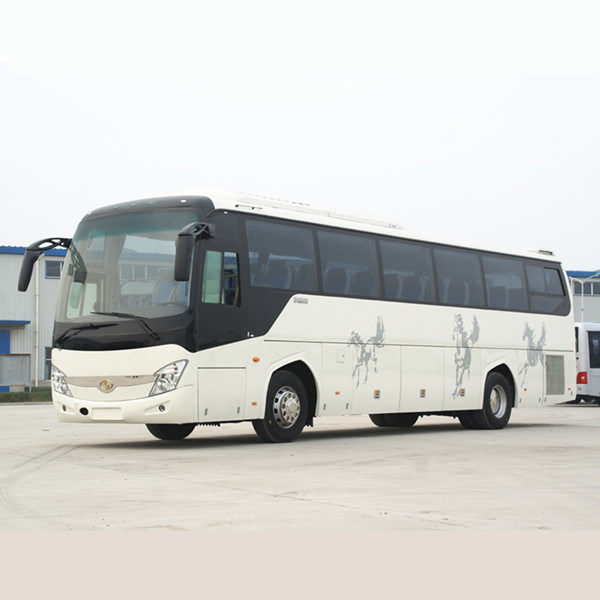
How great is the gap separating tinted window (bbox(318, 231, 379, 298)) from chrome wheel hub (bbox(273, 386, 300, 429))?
1862mm

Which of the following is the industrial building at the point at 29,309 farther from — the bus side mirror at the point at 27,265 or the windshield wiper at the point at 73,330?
the windshield wiper at the point at 73,330

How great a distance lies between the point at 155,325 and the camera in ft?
47.7

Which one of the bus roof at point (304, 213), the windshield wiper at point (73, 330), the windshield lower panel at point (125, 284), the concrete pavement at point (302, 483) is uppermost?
the bus roof at point (304, 213)

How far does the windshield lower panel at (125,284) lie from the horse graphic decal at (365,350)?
3895 millimetres

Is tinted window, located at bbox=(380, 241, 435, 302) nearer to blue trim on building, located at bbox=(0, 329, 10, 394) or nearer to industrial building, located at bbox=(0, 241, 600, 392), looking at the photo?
industrial building, located at bbox=(0, 241, 600, 392)

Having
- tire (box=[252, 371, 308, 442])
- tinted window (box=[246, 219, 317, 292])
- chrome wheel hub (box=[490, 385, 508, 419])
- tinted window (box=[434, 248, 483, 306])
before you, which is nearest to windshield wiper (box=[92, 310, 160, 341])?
tinted window (box=[246, 219, 317, 292])

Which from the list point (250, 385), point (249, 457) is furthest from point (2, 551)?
point (250, 385)

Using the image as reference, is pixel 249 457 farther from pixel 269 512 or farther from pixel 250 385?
pixel 269 512

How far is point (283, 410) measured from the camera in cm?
1606

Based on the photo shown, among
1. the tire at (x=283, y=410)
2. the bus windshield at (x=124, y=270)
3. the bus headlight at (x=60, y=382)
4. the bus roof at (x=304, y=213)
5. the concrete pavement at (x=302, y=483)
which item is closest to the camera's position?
the concrete pavement at (x=302, y=483)

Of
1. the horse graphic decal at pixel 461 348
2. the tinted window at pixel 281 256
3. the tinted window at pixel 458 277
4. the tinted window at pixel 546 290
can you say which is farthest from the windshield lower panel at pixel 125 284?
the tinted window at pixel 546 290

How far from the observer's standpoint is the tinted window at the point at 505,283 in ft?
69.5

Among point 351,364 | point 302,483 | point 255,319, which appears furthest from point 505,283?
point 302,483

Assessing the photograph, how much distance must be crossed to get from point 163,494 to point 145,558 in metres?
3.29
